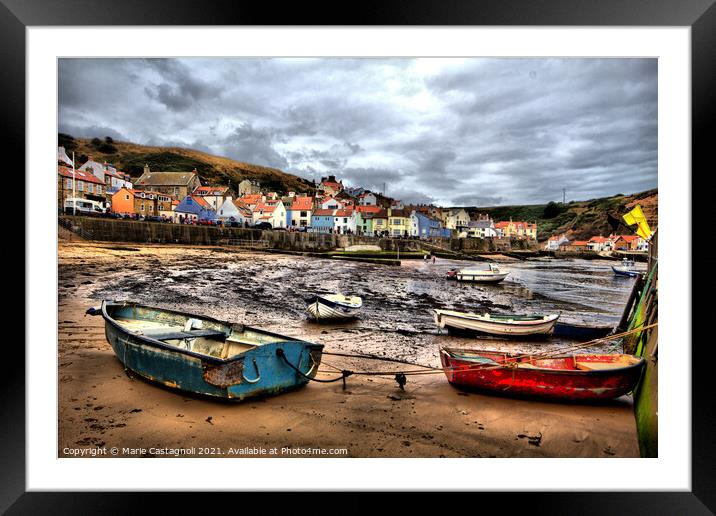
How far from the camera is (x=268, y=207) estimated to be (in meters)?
3.02

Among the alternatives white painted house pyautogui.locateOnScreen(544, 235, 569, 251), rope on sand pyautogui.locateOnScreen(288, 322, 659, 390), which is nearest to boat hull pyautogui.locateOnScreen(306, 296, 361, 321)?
rope on sand pyautogui.locateOnScreen(288, 322, 659, 390)

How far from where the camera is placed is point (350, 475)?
210 cm

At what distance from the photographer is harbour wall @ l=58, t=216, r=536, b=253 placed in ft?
8.39

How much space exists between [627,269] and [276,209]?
3.01 m

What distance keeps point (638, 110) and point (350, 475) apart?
316cm

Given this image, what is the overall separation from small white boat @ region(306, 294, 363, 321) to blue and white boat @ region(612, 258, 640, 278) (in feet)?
7.00

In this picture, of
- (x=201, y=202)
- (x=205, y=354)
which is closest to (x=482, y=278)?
(x=205, y=354)

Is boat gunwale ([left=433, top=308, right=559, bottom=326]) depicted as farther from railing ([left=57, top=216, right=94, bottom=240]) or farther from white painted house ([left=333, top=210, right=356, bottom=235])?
railing ([left=57, top=216, right=94, bottom=240])

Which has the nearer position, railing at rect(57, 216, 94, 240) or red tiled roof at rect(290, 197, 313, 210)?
railing at rect(57, 216, 94, 240)

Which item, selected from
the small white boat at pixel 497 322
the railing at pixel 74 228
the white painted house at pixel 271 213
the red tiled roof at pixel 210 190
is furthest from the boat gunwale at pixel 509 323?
the railing at pixel 74 228

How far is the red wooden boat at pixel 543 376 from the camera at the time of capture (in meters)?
2.17

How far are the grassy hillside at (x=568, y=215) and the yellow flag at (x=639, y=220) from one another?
117 mm

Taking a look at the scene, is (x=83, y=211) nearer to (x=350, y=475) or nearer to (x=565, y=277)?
(x=350, y=475)
